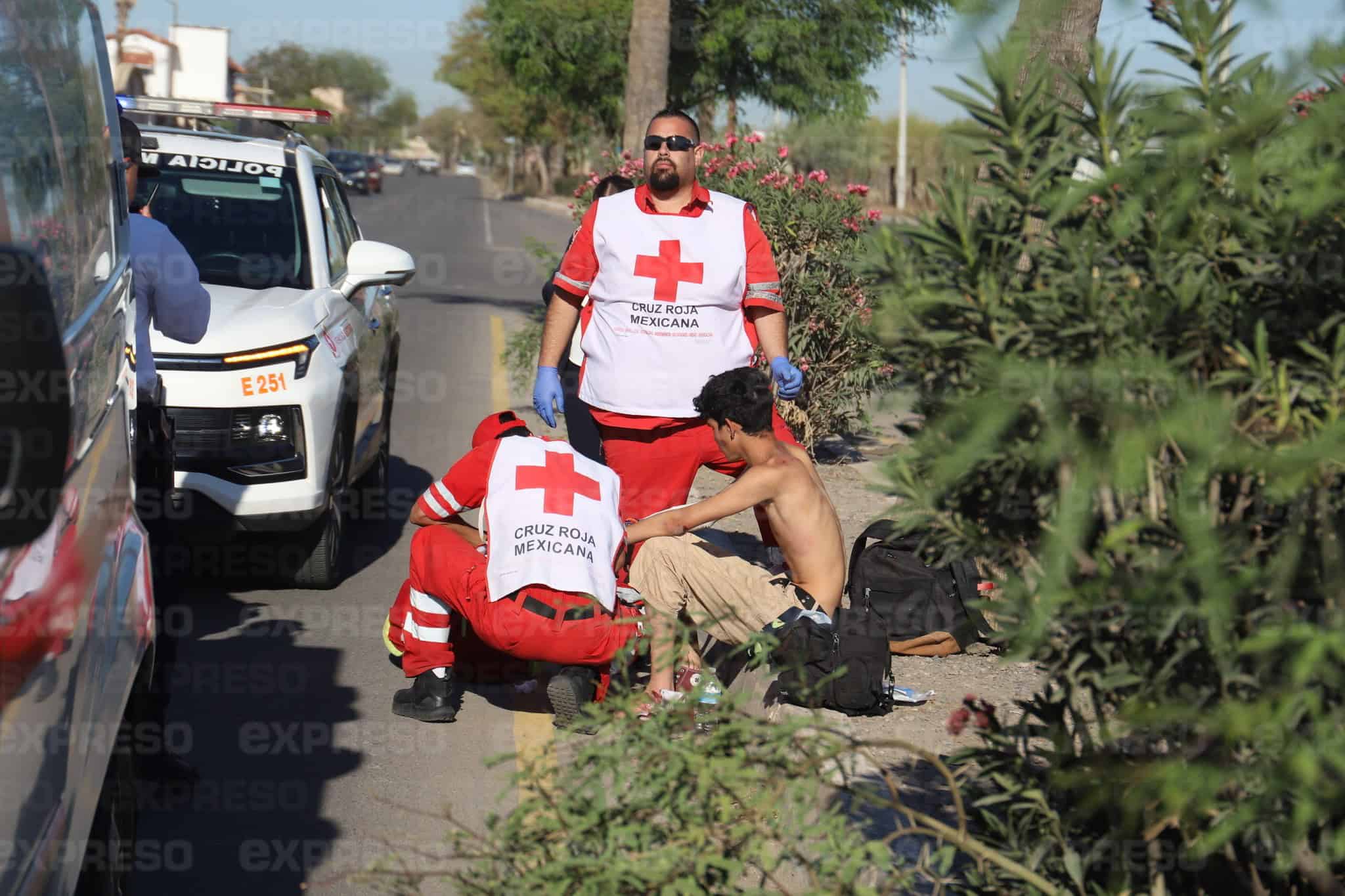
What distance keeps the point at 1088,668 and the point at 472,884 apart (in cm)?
107

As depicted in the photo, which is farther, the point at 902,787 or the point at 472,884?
the point at 902,787

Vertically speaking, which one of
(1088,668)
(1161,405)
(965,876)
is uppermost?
(1161,405)

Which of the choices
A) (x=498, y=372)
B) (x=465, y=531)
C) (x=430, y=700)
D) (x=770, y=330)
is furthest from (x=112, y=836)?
(x=498, y=372)

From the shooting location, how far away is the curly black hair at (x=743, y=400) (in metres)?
5.12

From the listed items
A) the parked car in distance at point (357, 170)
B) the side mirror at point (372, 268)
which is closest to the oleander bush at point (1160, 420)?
the side mirror at point (372, 268)

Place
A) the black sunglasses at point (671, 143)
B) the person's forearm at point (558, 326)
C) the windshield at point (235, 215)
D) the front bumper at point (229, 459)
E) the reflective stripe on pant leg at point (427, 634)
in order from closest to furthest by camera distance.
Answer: the reflective stripe on pant leg at point (427, 634)
the black sunglasses at point (671, 143)
the person's forearm at point (558, 326)
the front bumper at point (229, 459)
the windshield at point (235, 215)

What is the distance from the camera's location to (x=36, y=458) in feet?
6.18

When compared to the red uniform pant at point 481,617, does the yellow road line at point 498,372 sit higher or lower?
lower

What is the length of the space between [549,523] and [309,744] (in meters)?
1.08

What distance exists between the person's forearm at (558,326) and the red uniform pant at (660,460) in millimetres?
352

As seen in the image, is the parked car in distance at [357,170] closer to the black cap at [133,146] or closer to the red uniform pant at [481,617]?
the black cap at [133,146]

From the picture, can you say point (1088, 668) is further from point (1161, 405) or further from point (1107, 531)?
point (1161, 405)

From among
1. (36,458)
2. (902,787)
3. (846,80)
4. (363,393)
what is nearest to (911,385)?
(36,458)

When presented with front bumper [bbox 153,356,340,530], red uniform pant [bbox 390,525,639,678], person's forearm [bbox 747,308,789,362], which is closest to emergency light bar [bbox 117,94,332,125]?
front bumper [bbox 153,356,340,530]
